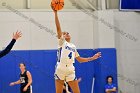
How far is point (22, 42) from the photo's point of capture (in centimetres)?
1309

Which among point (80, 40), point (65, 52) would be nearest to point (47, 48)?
point (80, 40)

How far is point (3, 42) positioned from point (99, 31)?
3709mm

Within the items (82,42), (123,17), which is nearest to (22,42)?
(82,42)

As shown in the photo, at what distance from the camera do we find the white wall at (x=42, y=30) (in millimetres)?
12906

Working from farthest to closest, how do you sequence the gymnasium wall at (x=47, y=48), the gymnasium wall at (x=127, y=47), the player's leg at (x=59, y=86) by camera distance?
the gymnasium wall at (x=127, y=47), the gymnasium wall at (x=47, y=48), the player's leg at (x=59, y=86)

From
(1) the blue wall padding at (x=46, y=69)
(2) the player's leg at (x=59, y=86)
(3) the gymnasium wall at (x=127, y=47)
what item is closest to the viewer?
(2) the player's leg at (x=59, y=86)

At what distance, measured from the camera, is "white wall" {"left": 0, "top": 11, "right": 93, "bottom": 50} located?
42.3 ft

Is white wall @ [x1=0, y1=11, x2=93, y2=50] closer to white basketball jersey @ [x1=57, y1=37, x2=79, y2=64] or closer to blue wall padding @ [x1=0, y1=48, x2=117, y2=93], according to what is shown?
blue wall padding @ [x1=0, y1=48, x2=117, y2=93]

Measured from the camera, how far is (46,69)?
43.1 feet

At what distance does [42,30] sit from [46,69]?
4.93ft

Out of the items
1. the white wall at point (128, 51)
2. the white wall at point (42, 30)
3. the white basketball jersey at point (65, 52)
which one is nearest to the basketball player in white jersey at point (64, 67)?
the white basketball jersey at point (65, 52)

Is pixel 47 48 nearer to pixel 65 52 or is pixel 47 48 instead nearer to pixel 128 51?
pixel 128 51

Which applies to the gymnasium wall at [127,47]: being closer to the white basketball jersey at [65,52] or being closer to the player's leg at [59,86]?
the white basketball jersey at [65,52]

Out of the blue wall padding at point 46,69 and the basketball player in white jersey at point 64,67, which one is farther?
the blue wall padding at point 46,69
